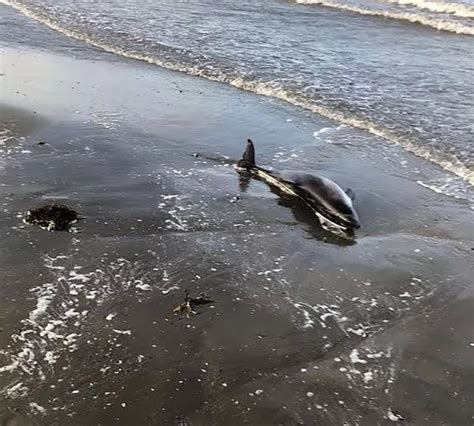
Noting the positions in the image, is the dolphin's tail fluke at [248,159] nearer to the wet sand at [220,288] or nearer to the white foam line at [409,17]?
the wet sand at [220,288]

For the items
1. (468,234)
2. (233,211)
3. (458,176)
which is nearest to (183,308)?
(233,211)

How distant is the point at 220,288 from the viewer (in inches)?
199

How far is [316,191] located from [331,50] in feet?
28.8

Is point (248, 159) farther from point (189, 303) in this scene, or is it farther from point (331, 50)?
point (331, 50)

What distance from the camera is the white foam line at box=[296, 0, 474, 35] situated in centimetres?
1853

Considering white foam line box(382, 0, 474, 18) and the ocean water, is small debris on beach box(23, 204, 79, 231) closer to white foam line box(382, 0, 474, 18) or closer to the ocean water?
the ocean water

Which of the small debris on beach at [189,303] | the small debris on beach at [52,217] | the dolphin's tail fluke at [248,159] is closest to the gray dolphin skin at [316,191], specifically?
the dolphin's tail fluke at [248,159]

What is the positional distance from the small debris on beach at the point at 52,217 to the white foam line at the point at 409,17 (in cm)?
1548

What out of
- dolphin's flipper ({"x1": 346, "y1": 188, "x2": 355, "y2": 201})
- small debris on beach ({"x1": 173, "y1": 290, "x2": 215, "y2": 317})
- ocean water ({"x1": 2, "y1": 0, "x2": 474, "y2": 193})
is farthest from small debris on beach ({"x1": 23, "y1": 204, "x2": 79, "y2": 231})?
ocean water ({"x1": 2, "y1": 0, "x2": 474, "y2": 193})

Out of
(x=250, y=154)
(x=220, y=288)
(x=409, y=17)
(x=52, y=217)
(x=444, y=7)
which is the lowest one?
(x=52, y=217)

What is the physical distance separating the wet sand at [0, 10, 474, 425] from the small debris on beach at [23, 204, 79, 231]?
12 centimetres

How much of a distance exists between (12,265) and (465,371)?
362 centimetres

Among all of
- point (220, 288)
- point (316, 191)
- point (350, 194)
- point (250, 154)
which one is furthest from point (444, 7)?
point (220, 288)

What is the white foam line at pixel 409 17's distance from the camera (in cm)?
1853
